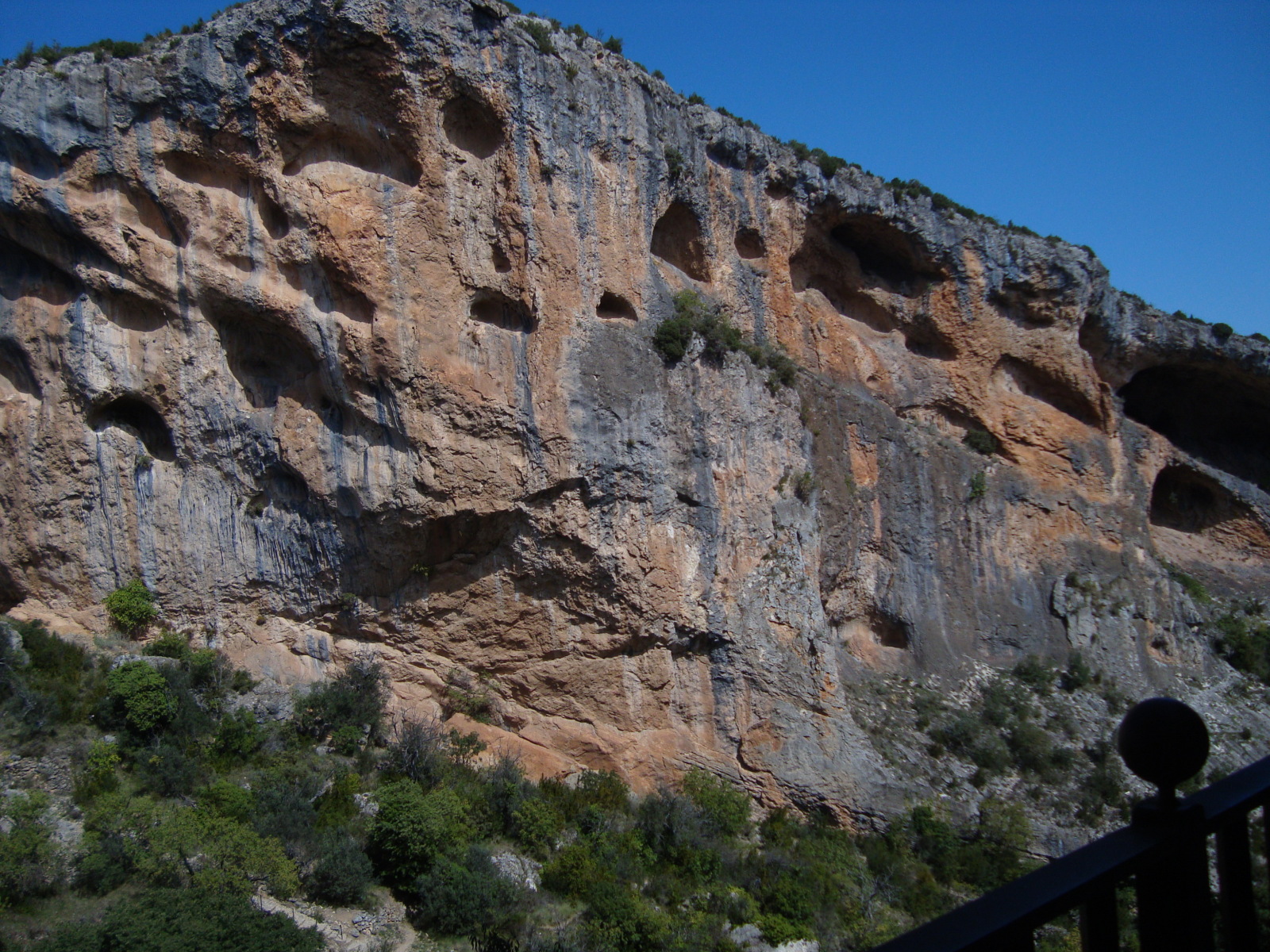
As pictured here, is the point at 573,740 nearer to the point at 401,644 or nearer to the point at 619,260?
the point at 401,644

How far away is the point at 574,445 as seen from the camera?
12492mm

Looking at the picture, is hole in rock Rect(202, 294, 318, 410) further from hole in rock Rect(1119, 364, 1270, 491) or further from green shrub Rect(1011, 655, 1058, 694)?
hole in rock Rect(1119, 364, 1270, 491)

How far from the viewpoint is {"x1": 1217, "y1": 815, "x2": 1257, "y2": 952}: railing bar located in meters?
2.39

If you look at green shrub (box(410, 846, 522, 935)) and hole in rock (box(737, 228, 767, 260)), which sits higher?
hole in rock (box(737, 228, 767, 260))

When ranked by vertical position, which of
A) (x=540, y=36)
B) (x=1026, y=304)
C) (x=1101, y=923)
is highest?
(x=1026, y=304)

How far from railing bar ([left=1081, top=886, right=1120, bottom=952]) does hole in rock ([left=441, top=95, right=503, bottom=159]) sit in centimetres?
1269

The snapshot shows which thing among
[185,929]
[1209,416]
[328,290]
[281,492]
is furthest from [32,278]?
[1209,416]

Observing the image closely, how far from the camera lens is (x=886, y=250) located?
1819cm

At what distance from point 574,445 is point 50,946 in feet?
26.2

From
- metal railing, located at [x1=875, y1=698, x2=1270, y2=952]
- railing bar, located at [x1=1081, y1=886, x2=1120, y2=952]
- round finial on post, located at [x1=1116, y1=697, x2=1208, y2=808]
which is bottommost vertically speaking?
railing bar, located at [x1=1081, y1=886, x2=1120, y2=952]

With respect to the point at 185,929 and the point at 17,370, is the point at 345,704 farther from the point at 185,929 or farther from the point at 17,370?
the point at 17,370

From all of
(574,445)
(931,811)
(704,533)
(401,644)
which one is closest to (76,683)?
(401,644)

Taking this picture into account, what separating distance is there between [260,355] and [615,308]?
5.45 m

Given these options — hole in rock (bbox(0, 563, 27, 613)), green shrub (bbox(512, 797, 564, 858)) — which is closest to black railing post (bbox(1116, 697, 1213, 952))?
green shrub (bbox(512, 797, 564, 858))
